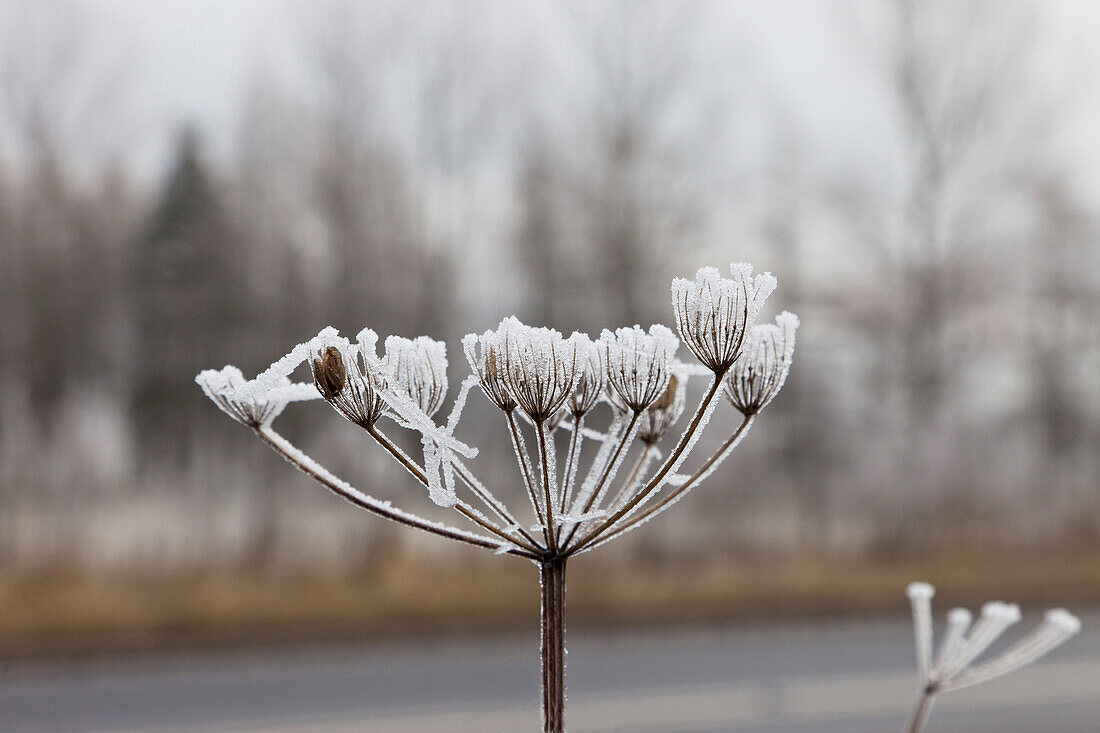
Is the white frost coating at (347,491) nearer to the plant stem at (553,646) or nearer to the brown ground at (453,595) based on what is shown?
the plant stem at (553,646)

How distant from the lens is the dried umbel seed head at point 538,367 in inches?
13.8

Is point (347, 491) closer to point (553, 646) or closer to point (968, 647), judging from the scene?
point (553, 646)

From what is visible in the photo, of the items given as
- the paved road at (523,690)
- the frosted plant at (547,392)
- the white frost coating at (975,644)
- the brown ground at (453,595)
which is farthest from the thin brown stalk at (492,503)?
the brown ground at (453,595)

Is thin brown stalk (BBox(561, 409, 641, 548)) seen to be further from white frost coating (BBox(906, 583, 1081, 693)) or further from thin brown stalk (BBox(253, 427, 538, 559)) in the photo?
white frost coating (BBox(906, 583, 1081, 693))

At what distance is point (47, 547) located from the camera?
4.25 m

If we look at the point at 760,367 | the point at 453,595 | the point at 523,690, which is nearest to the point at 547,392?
the point at 760,367

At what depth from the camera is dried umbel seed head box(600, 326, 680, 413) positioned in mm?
362

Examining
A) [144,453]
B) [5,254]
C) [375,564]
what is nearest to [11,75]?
[5,254]

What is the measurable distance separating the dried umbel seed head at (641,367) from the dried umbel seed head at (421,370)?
0.29 ft

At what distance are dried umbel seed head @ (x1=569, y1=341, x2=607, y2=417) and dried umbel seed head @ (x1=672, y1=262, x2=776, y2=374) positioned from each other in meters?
0.04

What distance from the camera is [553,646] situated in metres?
0.37

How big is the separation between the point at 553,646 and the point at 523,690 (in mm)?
4117

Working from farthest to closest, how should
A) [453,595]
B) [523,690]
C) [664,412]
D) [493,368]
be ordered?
1. [453,595]
2. [523,690]
3. [664,412]
4. [493,368]

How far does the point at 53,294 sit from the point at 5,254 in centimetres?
31
